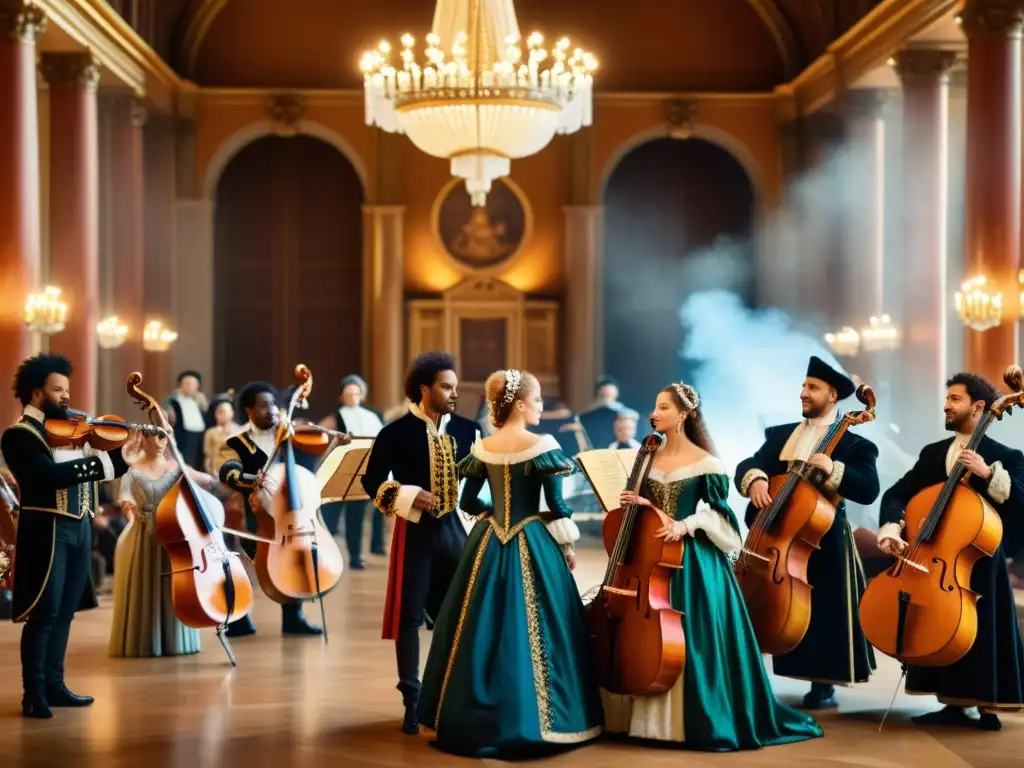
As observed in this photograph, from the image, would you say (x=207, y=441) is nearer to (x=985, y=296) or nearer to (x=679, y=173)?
(x=985, y=296)

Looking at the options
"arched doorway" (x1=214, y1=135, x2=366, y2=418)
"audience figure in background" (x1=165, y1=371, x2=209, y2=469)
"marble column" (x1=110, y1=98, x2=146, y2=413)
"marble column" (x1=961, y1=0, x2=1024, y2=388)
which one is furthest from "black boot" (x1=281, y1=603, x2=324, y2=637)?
"arched doorway" (x1=214, y1=135, x2=366, y2=418)

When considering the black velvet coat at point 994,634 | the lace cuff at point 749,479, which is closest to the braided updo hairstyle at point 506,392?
the lace cuff at point 749,479

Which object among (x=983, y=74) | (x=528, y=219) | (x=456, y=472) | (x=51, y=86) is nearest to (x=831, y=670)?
(x=456, y=472)

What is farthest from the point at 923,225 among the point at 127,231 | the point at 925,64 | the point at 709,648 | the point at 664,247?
the point at 709,648

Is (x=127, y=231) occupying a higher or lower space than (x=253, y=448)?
higher

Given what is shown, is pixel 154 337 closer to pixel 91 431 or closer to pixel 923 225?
pixel 923 225

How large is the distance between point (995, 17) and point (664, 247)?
7.54m

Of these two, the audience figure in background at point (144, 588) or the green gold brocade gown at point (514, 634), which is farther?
the audience figure in background at point (144, 588)

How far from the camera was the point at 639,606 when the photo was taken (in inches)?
231

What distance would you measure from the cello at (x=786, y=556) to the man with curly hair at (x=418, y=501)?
120 centimetres

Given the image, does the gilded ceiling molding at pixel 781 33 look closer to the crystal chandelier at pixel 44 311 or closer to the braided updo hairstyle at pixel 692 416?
the crystal chandelier at pixel 44 311

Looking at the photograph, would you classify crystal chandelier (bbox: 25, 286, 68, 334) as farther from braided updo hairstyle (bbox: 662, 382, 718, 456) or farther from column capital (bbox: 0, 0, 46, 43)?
braided updo hairstyle (bbox: 662, 382, 718, 456)

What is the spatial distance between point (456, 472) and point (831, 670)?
5.83 ft

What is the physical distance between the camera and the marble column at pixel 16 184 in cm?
1196
